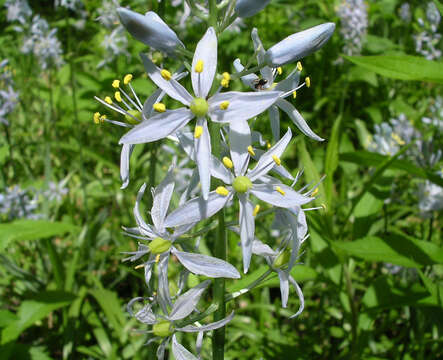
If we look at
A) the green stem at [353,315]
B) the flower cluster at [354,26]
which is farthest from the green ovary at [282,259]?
the flower cluster at [354,26]

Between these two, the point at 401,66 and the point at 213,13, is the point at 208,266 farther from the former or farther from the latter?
the point at 401,66

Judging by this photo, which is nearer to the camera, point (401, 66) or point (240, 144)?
point (240, 144)

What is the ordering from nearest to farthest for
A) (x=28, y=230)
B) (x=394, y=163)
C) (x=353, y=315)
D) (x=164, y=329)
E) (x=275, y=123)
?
(x=164, y=329)
(x=275, y=123)
(x=394, y=163)
(x=353, y=315)
(x=28, y=230)

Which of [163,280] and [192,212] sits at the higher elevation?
[192,212]

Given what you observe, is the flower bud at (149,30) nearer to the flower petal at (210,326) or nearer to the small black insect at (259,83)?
the small black insect at (259,83)

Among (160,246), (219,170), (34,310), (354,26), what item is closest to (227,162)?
(219,170)
